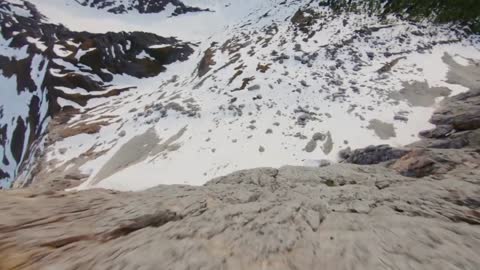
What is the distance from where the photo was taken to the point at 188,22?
5238cm

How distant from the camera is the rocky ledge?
3980 mm

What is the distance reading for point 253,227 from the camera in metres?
5.30

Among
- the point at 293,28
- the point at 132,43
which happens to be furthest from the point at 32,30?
the point at 293,28

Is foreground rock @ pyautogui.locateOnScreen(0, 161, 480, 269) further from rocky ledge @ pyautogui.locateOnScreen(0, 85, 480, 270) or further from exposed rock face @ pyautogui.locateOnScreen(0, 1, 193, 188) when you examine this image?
exposed rock face @ pyautogui.locateOnScreen(0, 1, 193, 188)

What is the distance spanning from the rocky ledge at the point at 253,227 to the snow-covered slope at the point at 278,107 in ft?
20.4

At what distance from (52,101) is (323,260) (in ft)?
110

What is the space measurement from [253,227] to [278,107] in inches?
503

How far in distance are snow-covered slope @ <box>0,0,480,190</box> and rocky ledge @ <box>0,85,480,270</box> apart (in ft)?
20.4

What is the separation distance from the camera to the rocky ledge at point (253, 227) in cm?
398

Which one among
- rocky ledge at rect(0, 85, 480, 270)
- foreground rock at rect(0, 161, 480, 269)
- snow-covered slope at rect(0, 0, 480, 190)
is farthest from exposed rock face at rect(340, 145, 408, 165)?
foreground rock at rect(0, 161, 480, 269)

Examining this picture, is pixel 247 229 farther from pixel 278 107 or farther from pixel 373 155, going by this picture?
pixel 278 107

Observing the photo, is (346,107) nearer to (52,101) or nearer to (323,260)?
(323,260)

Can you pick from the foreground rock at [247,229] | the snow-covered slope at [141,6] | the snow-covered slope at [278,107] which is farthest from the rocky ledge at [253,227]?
the snow-covered slope at [141,6]

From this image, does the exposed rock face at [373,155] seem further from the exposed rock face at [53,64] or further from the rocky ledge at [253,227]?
the exposed rock face at [53,64]
